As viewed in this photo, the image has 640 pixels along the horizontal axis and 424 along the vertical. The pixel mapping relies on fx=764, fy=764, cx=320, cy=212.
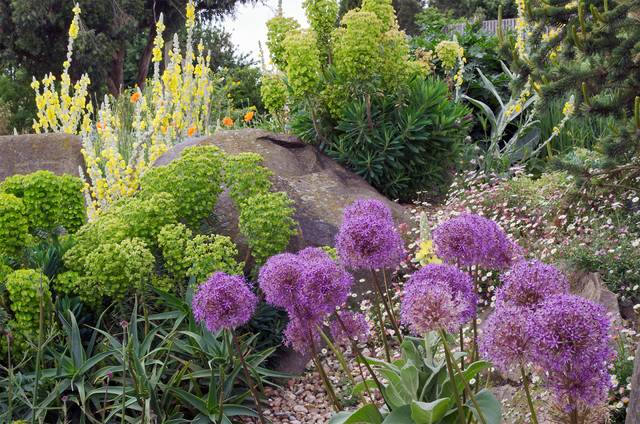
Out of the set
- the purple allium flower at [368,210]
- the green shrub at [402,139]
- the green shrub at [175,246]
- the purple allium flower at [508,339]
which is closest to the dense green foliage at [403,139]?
the green shrub at [402,139]

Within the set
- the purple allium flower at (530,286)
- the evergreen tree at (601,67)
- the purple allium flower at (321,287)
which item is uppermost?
the evergreen tree at (601,67)

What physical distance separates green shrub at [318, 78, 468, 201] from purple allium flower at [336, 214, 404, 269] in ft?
14.4

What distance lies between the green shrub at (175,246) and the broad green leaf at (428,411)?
2.33 metres

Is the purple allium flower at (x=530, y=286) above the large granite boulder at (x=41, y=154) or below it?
above

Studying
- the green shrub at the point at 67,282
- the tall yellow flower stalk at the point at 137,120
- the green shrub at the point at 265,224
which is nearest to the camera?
the green shrub at the point at 67,282

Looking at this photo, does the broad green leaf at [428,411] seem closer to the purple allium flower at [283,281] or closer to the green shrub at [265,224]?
the purple allium flower at [283,281]

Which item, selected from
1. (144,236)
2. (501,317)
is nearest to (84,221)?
(144,236)

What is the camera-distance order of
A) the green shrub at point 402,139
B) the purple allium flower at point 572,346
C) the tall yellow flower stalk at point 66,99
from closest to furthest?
the purple allium flower at point 572,346 → the green shrub at point 402,139 → the tall yellow flower stalk at point 66,99

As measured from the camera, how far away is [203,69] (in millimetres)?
7797

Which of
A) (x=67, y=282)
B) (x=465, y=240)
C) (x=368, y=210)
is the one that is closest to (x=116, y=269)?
(x=67, y=282)

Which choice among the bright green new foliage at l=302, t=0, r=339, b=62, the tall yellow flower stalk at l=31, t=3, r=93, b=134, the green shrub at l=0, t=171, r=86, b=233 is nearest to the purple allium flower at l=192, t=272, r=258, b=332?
the green shrub at l=0, t=171, r=86, b=233

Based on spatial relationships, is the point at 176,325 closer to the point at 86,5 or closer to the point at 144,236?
the point at 144,236

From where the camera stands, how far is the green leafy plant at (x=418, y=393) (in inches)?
89.4

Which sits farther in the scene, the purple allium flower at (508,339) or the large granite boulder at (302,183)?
the large granite boulder at (302,183)
